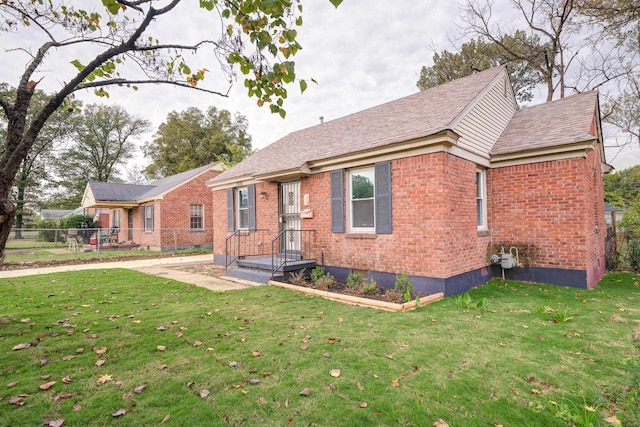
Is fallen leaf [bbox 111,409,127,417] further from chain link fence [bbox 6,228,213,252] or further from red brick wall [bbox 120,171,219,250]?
red brick wall [bbox 120,171,219,250]

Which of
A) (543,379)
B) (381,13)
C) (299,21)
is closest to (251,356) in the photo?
(543,379)

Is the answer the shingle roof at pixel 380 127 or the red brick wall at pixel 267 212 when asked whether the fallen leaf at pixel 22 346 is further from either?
the red brick wall at pixel 267 212

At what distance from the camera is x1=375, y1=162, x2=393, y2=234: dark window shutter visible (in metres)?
7.22

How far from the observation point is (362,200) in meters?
8.05

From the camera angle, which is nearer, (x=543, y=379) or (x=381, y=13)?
(x=543, y=379)

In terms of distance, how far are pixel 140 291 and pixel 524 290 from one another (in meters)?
8.91

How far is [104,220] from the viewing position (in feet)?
90.8

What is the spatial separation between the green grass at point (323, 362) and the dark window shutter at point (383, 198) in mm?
2036

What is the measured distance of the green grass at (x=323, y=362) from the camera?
2621 millimetres

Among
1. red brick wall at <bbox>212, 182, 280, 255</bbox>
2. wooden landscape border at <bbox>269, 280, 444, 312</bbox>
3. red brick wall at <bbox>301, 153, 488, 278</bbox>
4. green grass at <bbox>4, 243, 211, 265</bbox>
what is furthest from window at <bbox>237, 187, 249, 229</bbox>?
green grass at <bbox>4, 243, 211, 265</bbox>

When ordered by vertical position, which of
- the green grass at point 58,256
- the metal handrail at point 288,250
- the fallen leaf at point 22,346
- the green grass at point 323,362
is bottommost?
the green grass at point 323,362

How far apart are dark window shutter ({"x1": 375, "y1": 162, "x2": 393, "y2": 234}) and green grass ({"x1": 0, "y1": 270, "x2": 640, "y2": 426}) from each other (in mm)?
2036

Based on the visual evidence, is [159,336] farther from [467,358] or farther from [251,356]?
[467,358]

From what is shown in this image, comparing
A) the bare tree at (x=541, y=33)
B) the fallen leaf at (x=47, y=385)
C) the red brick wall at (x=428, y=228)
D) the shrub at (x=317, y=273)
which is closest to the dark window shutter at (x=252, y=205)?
the shrub at (x=317, y=273)
